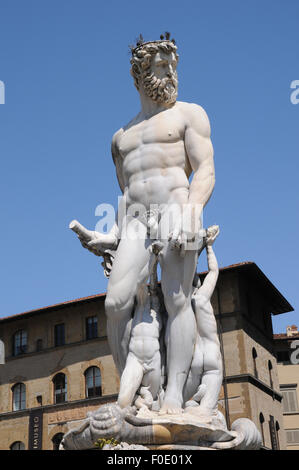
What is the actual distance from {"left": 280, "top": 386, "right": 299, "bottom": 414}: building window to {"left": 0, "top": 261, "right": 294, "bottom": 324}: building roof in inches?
266

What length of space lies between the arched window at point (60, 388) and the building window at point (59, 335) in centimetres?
188

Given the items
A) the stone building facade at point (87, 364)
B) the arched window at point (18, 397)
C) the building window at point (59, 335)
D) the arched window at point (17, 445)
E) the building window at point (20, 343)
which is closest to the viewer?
the stone building facade at point (87, 364)

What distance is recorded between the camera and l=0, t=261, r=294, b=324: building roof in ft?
124

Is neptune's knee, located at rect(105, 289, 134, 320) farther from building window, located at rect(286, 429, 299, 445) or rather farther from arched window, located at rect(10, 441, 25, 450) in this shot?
building window, located at rect(286, 429, 299, 445)

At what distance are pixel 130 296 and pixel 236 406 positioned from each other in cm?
3058

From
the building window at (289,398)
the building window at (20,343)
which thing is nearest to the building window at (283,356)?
the building window at (289,398)

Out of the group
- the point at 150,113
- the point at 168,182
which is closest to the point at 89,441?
the point at 168,182

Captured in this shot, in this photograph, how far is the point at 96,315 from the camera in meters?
41.2

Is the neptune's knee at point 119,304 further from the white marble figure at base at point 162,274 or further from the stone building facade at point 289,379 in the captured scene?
the stone building facade at point 289,379

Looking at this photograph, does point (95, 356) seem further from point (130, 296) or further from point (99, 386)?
point (130, 296)

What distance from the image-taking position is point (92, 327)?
41.4 meters

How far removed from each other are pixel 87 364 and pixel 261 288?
37.0 ft

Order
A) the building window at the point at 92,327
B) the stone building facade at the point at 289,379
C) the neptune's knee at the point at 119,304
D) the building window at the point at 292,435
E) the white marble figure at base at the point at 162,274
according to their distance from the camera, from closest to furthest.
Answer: the white marble figure at base at the point at 162,274, the neptune's knee at the point at 119,304, the building window at the point at 92,327, the stone building facade at the point at 289,379, the building window at the point at 292,435

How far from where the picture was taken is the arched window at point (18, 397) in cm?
4275
